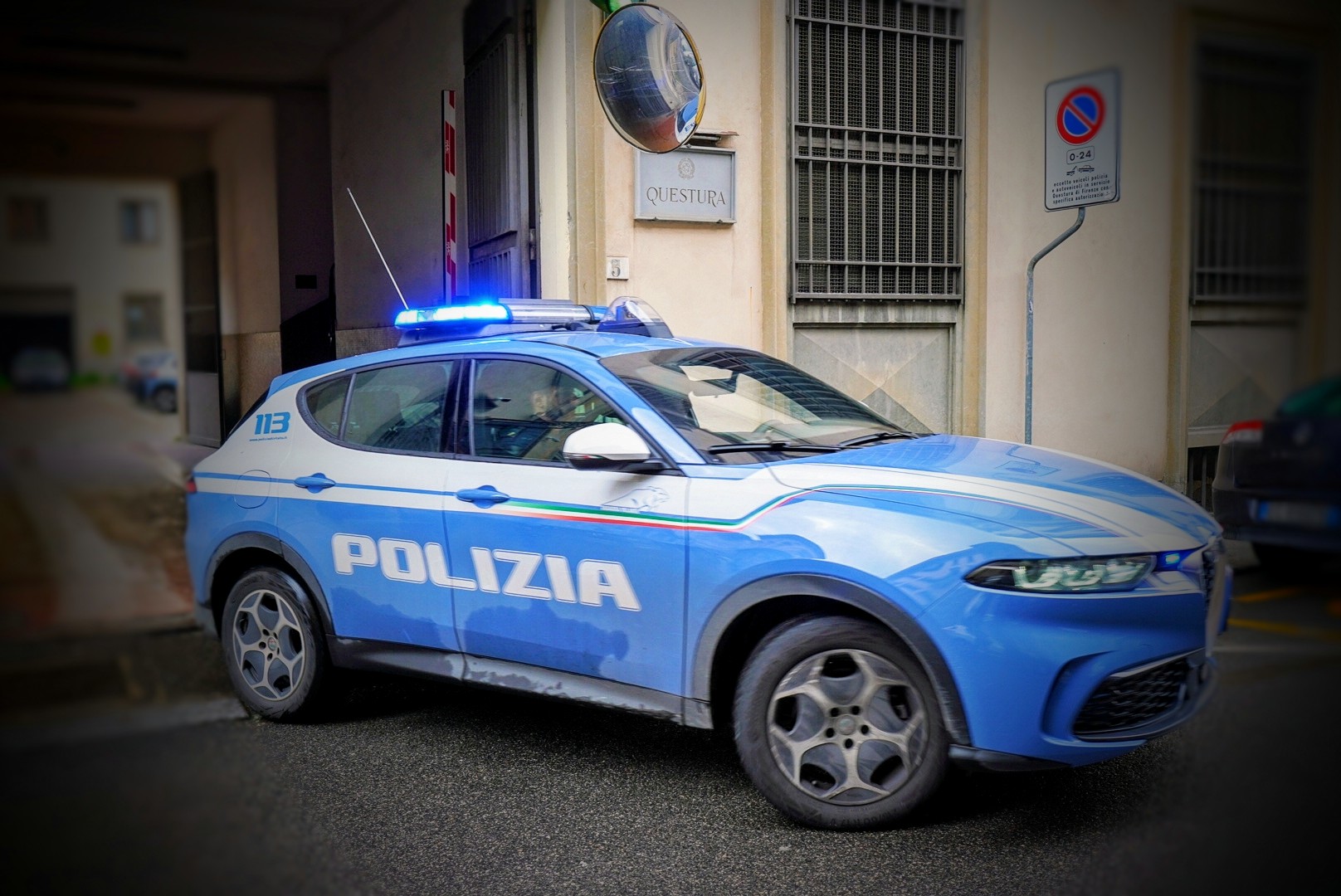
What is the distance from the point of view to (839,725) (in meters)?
3.17

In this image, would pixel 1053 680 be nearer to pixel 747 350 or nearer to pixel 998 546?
pixel 998 546

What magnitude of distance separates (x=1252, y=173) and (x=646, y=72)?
3002 millimetres

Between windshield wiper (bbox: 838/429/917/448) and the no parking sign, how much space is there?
2.33 m

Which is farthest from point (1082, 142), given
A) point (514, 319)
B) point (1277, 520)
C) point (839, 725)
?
point (514, 319)

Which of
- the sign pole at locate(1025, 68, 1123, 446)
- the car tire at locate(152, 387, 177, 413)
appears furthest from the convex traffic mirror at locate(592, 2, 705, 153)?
the car tire at locate(152, 387, 177, 413)

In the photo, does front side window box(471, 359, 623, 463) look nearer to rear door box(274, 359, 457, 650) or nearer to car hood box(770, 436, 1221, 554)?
rear door box(274, 359, 457, 650)

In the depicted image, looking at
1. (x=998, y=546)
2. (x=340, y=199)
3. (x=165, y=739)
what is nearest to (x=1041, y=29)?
(x=340, y=199)

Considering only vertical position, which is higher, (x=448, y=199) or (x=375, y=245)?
(x=448, y=199)

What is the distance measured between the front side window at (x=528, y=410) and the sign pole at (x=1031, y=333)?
5.93 feet

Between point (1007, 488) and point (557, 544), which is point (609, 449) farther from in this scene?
point (1007, 488)

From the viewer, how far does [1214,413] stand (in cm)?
97

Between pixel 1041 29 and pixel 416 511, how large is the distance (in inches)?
118

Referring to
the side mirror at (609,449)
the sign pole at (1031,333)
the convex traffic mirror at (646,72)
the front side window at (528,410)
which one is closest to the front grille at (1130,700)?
the sign pole at (1031,333)

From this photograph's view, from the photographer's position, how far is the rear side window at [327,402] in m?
4.38
